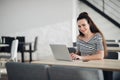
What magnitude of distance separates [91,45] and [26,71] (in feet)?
3.82

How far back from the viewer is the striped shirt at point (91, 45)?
3219mm

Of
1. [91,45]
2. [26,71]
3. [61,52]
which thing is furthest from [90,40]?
[26,71]

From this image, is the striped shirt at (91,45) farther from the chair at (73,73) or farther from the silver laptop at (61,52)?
the chair at (73,73)

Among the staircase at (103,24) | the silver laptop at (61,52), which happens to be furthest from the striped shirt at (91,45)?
the staircase at (103,24)

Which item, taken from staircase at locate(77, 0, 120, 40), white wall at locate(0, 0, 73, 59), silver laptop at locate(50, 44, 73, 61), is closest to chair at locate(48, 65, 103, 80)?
silver laptop at locate(50, 44, 73, 61)

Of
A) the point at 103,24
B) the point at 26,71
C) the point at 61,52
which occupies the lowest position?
the point at 26,71

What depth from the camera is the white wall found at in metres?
8.54

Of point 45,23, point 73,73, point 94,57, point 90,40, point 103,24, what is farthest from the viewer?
point 103,24

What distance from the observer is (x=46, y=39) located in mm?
8828

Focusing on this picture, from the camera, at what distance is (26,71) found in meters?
2.40

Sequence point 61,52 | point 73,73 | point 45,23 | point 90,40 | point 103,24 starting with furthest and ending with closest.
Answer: point 103,24
point 45,23
point 90,40
point 61,52
point 73,73

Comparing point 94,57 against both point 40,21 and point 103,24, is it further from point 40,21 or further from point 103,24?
point 103,24

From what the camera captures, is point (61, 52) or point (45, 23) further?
point (45, 23)

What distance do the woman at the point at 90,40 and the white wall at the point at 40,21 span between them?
16.8 feet
